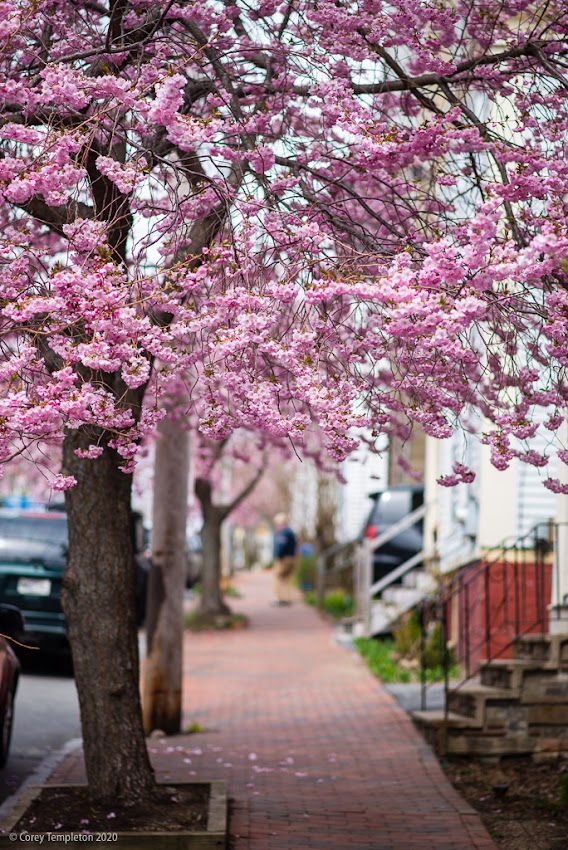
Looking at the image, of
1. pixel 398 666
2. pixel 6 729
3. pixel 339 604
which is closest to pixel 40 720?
pixel 6 729

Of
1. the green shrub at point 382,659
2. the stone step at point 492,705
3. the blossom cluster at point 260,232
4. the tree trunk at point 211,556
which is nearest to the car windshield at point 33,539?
the green shrub at point 382,659

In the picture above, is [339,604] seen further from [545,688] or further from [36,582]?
[545,688]

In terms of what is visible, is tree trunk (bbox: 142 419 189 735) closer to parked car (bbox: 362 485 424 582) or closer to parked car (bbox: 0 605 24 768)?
parked car (bbox: 0 605 24 768)

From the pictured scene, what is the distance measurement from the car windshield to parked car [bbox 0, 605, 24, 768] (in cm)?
454

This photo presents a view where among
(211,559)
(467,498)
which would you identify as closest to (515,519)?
(467,498)

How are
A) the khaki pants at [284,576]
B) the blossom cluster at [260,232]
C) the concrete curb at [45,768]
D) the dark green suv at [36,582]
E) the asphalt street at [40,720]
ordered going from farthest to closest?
the khaki pants at [284,576] → the dark green suv at [36,582] → the asphalt street at [40,720] → the concrete curb at [45,768] → the blossom cluster at [260,232]

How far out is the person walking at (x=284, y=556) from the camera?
2912cm

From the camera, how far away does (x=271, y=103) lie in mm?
7031

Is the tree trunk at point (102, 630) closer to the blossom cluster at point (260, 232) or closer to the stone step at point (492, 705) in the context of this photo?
the blossom cluster at point (260, 232)

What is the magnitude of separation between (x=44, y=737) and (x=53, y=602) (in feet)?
10.5

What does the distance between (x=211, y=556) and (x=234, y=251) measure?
60.9 feet

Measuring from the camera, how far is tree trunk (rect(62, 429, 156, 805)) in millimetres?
7113

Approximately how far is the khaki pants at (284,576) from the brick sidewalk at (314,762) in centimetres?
1335

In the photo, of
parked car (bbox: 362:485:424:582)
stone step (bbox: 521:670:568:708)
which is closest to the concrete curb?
stone step (bbox: 521:670:568:708)
